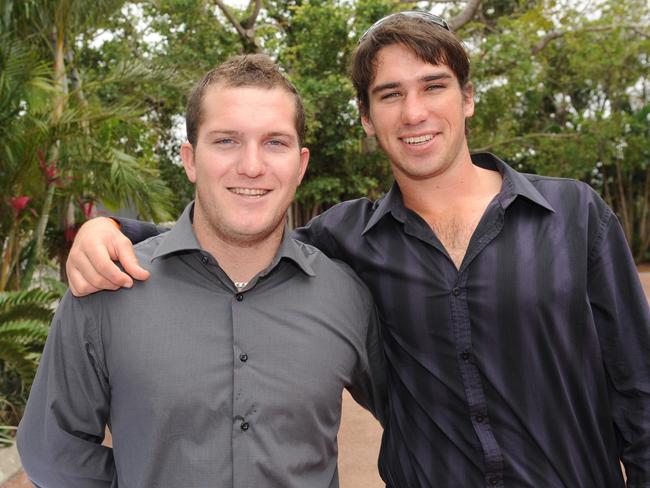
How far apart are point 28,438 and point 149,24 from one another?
1425 cm

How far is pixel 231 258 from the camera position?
2.12 metres

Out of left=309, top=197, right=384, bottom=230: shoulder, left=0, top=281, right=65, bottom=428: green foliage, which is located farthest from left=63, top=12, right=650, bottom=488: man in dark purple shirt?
left=0, top=281, right=65, bottom=428: green foliage

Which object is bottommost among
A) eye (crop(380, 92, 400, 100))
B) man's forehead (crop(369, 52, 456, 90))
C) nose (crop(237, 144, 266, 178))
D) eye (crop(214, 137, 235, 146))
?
nose (crop(237, 144, 266, 178))

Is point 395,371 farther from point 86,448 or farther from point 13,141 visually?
point 13,141

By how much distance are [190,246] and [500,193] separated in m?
1.06

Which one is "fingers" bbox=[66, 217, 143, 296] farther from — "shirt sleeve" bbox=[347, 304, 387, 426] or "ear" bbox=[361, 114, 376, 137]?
"ear" bbox=[361, 114, 376, 137]

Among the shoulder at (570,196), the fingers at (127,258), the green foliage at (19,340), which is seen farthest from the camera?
the green foliage at (19,340)

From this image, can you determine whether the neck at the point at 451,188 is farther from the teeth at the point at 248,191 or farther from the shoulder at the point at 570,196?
the teeth at the point at 248,191

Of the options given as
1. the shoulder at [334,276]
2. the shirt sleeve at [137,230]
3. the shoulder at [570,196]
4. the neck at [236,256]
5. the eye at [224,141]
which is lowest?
the shoulder at [334,276]

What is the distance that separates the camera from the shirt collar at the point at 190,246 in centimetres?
203

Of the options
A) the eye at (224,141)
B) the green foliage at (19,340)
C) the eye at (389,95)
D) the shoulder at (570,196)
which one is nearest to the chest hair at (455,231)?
the shoulder at (570,196)

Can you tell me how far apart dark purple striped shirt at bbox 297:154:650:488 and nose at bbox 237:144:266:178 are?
648 mm

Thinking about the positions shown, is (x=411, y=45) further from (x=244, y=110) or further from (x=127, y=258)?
(x=127, y=258)

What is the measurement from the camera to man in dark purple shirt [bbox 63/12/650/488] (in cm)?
208
